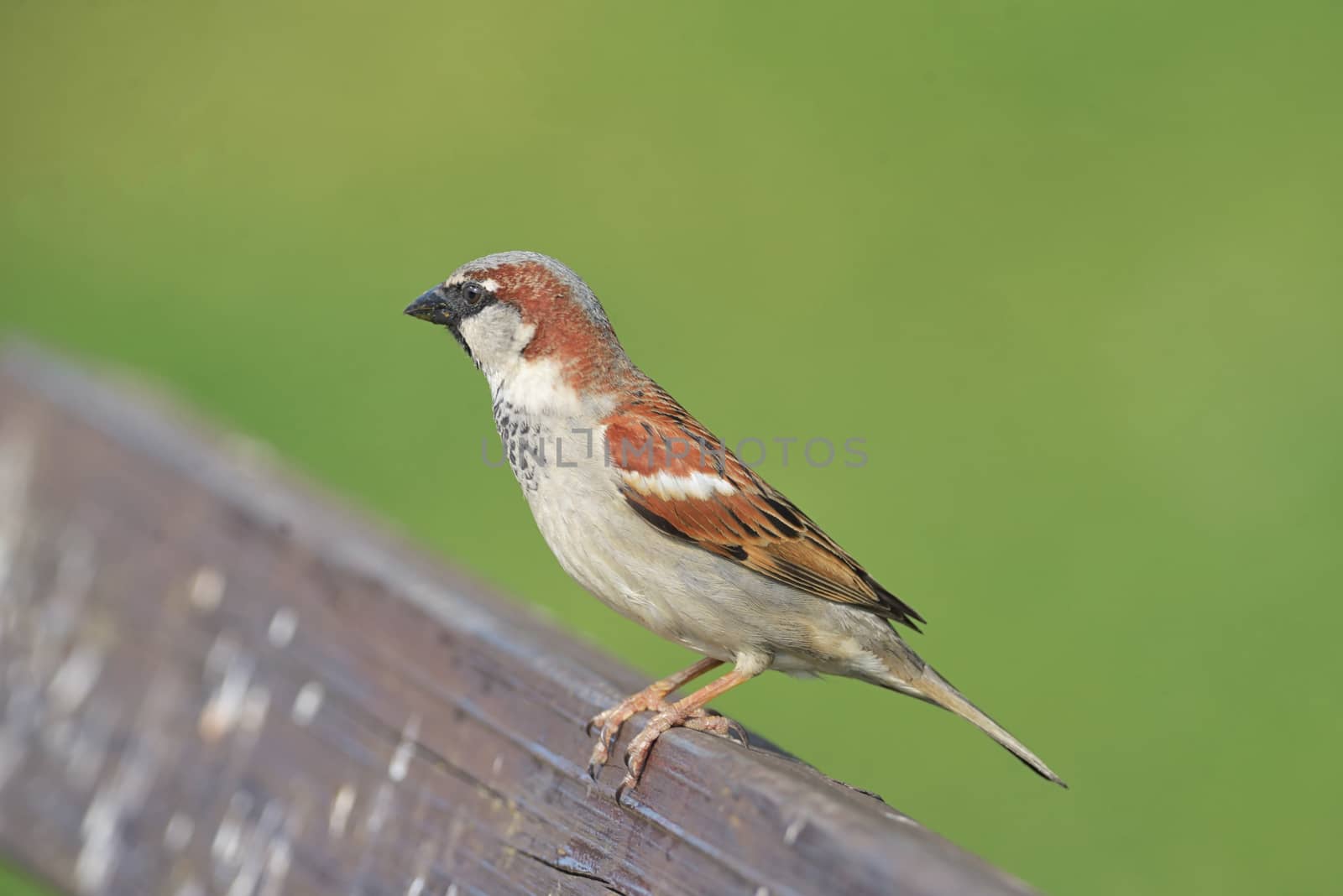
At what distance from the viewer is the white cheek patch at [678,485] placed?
2.64 m

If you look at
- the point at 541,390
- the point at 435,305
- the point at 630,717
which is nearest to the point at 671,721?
the point at 630,717

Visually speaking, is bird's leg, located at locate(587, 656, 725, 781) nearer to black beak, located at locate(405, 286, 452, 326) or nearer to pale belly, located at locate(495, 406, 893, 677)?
pale belly, located at locate(495, 406, 893, 677)

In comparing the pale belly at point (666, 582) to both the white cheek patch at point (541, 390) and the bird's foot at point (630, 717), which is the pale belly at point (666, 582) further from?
the bird's foot at point (630, 717)

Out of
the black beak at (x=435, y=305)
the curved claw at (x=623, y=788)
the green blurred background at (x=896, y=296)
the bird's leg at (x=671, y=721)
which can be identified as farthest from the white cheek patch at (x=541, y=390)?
the green blurred background at (x=896, y=296)

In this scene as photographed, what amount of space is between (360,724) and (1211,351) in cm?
494

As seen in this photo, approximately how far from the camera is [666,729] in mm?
1872

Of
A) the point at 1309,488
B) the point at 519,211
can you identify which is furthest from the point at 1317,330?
the point at 519,211

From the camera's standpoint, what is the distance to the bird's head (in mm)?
2732

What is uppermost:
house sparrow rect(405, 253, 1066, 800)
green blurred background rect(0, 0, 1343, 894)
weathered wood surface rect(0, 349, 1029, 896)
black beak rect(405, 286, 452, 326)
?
green blurred background rect(0, 0, 1343, 894)

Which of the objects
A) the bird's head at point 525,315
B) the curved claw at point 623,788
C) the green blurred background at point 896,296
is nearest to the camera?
the curved claw at point 623,788

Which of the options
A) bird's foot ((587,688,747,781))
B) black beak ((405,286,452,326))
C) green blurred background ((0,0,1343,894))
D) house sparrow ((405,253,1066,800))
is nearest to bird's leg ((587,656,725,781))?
bird's foot ((587,688,747,781))

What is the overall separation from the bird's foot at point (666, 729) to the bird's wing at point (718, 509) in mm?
396

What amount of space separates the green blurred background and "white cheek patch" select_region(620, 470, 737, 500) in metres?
1.98

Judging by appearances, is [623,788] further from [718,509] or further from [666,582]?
[718,509]
